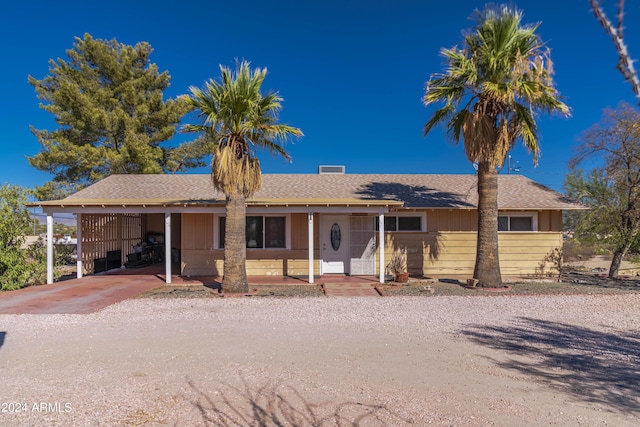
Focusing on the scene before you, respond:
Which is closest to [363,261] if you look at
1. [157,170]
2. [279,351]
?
[279,351]

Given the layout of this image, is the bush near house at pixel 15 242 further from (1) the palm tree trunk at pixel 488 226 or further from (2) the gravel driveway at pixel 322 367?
(1) the palm tree trunk at pixel 488 226

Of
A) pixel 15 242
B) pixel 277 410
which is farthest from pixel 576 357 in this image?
pixel 15 242

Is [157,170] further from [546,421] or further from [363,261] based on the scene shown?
[546,421]

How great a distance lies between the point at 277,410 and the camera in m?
4.16

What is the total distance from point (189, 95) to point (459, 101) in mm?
7769

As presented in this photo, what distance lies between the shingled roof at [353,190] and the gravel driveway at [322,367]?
6.08 m

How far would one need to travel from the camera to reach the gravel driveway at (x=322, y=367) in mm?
4109

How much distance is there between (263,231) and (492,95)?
337 inches

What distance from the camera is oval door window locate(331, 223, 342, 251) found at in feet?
48.7

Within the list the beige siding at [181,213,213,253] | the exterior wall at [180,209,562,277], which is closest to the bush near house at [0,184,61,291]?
the beige siding at [181,213,213,253]

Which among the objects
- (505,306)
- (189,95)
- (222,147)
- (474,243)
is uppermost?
(189,95)

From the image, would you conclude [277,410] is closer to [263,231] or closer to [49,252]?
[263,231]

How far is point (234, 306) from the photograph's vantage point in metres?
9.95

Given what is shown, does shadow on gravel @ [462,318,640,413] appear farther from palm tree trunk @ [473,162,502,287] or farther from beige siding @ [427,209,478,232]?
beige siding @ [427,209,478,232]
